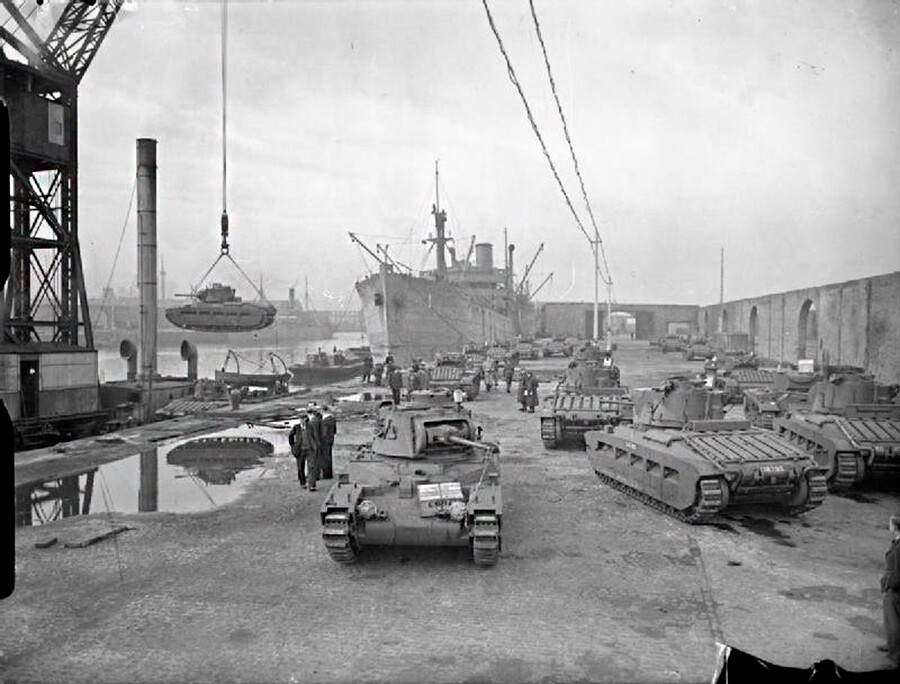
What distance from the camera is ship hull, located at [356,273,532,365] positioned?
48.9 metres

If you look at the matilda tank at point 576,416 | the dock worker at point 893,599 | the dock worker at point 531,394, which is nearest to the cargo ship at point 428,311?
the dock worker at point 531,394

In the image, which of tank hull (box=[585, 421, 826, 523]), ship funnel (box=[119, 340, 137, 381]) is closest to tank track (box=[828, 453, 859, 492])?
tank hull (box=[585, 421, 826, 523])

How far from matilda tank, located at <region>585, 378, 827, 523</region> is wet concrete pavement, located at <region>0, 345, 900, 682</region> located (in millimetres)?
408

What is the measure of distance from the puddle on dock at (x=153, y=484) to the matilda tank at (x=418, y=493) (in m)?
3.85

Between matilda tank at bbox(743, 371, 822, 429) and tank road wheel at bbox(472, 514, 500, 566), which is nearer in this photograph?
tank road wheel at bbox(472, 514, 500, 566)

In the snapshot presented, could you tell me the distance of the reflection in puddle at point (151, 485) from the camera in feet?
39.6

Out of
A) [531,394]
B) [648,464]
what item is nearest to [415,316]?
[531,394]

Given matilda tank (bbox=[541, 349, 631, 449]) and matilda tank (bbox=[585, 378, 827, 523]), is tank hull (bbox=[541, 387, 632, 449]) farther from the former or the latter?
matilda tank (bbox=[585, 378, 827, 523])

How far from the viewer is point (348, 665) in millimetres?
6164

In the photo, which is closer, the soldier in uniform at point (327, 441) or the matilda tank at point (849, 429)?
the matilda tank at point (849, 429)

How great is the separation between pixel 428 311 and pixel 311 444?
4039cm

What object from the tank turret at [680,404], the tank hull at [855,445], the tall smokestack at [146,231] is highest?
the tall smokestack at [146,231]

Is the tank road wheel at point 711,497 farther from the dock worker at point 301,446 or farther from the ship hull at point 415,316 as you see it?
the ship hull at point 415,316

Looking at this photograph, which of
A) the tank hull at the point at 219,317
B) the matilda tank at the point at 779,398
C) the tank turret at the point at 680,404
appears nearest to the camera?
the tank turret at the point at 680,404
